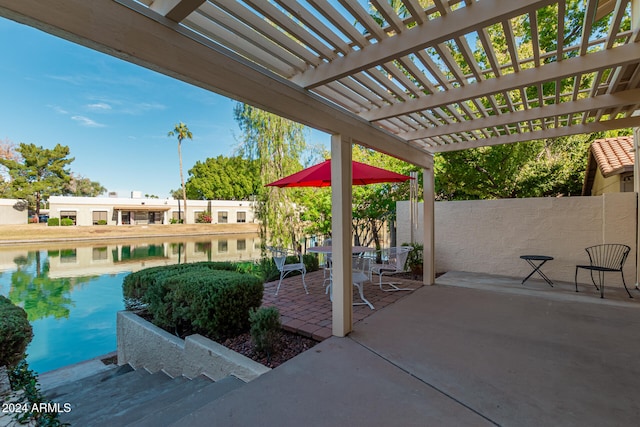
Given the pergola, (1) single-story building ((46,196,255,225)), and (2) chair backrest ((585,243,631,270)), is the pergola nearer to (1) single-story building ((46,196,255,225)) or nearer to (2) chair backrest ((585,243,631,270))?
(2) chair backrest ((585,243,631,270))

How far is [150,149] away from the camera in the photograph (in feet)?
123

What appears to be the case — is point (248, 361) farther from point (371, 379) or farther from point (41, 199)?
point (41, 199)

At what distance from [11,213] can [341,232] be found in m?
33.5

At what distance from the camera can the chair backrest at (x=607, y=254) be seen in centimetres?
500

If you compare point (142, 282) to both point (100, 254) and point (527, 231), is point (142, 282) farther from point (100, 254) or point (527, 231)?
point (100, 254)

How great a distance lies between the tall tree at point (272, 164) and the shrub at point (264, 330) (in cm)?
555

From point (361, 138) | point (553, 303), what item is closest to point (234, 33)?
point (361, 138)

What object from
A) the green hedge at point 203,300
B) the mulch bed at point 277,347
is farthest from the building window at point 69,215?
the mulch bed at point 277,347

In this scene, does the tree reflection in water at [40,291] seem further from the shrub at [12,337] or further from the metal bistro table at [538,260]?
the metal bistro table at [538,260]

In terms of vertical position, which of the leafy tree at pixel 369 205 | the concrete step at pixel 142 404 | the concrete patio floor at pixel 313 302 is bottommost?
the concrete step at pixel 142 404

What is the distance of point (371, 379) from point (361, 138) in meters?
2.39

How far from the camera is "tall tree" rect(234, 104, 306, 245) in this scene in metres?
8.24

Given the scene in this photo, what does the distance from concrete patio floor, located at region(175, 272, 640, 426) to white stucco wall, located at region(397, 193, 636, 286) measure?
203 centimetres

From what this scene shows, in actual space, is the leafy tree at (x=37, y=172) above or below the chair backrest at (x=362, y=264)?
above
